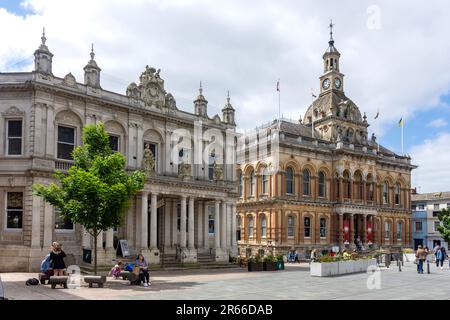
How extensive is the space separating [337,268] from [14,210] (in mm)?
19619

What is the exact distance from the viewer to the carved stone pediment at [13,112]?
28516 millimetres

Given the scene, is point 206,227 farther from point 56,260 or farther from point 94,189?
point 56,260

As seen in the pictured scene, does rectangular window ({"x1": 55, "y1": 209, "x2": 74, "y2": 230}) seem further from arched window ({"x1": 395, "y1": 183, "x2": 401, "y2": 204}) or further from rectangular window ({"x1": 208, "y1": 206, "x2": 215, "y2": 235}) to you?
arched window ({"x1": 395, "y1": 183, "x2": 401, "y2": 204})

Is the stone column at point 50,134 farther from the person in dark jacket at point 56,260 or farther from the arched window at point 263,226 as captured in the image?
the arched window at point 263,226

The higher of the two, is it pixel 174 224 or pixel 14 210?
pixel 14 210

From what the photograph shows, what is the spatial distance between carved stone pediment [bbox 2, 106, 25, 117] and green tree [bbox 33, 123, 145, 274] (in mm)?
7753

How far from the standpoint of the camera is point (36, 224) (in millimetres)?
27609

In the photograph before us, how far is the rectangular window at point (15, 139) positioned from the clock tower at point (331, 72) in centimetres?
3889

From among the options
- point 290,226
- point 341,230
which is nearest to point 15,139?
point 290,226

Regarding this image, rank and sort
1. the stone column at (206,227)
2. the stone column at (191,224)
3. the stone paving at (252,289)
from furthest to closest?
the stone column at (206,227) < the stone column at (191,224) < the stone paving at (252,289)

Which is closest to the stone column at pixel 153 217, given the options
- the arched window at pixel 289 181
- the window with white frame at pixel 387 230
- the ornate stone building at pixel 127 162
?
the ornate stone building at pixel 127 162

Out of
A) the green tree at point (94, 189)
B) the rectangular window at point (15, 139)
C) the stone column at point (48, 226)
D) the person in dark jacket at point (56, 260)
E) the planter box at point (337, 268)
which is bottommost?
the planter box at point (337, 268)
